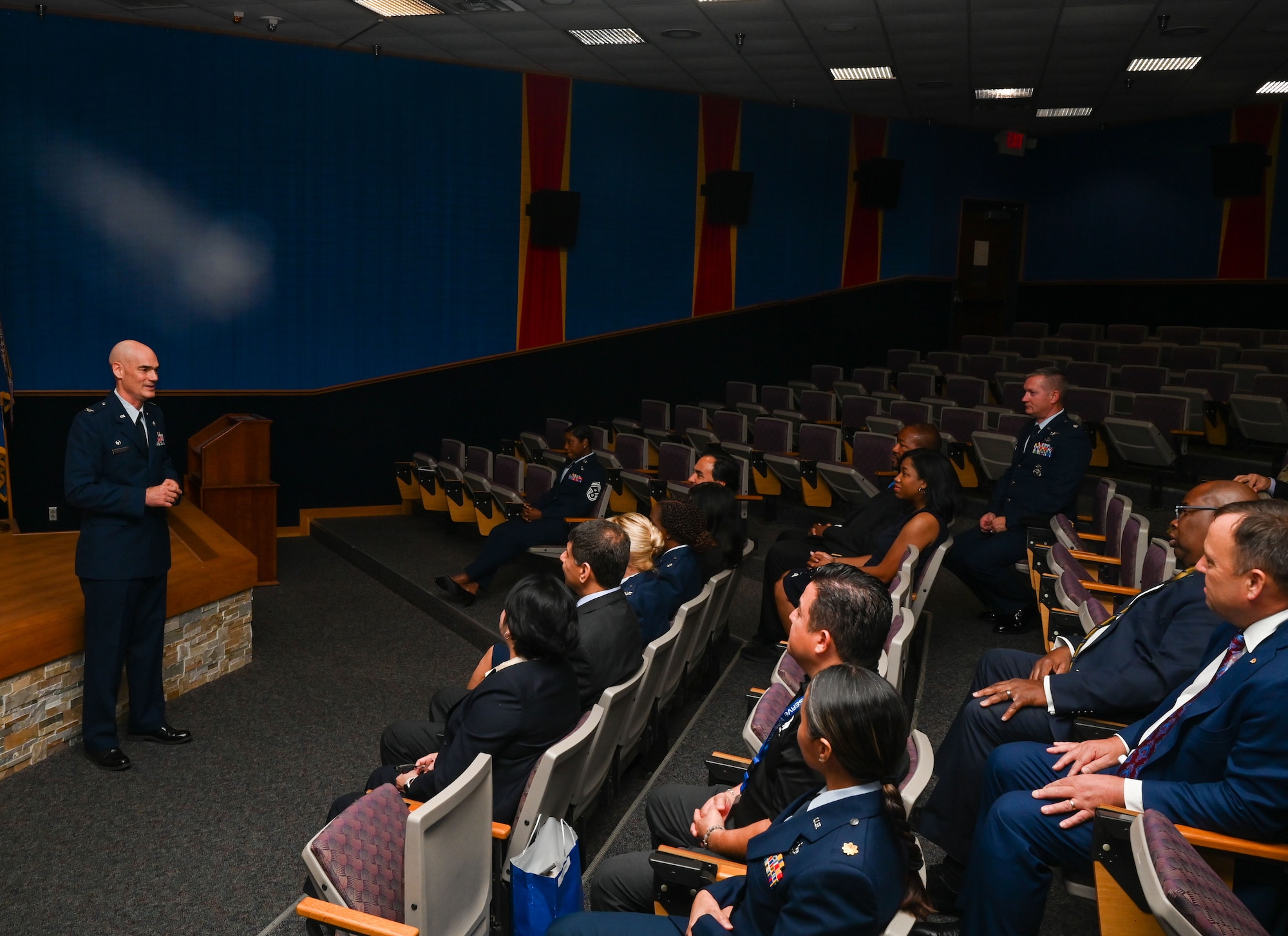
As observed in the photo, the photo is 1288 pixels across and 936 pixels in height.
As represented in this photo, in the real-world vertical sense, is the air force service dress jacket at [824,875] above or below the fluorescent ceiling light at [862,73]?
below

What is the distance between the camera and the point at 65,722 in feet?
12.4

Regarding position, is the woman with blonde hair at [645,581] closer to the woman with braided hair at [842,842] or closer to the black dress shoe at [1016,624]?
the woman with braided hair at [842,842]

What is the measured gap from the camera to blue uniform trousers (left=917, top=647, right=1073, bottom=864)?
8.48 ft

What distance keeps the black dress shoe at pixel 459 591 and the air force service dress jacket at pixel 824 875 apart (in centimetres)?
382

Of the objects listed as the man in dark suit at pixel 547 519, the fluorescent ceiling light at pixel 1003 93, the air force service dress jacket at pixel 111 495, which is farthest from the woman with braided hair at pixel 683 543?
the fluorescent ceiling light at pixel 1003 93

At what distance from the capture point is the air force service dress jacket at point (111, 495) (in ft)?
11.5

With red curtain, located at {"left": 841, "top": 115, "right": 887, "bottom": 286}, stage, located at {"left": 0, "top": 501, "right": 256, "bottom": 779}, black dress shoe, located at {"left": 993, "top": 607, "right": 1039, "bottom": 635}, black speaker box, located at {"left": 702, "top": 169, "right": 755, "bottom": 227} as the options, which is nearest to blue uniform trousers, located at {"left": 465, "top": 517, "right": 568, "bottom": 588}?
stage, located at {"left": 0, "top": 501, "right": 256, "bottom": 779}

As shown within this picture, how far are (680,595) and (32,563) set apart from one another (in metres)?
3.11

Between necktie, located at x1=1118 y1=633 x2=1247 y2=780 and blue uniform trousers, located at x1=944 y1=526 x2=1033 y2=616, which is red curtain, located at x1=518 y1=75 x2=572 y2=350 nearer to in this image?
blue uniform trousers, located at x1=944 y1=526 x2=1033 y2=616

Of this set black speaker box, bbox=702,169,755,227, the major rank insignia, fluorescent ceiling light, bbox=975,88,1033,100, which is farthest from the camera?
black speaker box, bbox=702,169,755,227

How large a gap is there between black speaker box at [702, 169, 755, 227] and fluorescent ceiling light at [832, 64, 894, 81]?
125 centimetres

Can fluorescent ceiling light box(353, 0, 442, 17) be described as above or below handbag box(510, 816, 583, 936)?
above

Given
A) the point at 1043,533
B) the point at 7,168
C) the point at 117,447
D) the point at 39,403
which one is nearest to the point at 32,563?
the point at 117,447

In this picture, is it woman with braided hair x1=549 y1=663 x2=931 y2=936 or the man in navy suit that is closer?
woman with braided hair x1=549 y1=663 x2=931 y2=936
